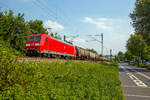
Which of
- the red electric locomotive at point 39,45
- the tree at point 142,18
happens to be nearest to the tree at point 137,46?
the tree at point 142,18

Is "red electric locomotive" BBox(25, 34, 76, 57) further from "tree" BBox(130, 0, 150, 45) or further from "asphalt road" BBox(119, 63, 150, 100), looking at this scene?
"tree" BBox(130, 0, 150, 45)

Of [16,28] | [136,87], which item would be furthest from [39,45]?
[136,87]

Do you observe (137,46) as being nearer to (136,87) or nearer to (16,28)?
(136,87)

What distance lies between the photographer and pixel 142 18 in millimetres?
27234

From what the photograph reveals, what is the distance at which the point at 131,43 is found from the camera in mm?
55938

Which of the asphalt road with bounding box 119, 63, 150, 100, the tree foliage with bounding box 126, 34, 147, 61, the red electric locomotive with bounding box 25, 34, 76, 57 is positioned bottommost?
the asphalt road with bounding box 119, 63, 150, 100

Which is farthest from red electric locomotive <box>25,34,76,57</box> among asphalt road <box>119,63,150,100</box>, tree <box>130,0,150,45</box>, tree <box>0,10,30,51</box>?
tree <box>130,0,150,45</box>

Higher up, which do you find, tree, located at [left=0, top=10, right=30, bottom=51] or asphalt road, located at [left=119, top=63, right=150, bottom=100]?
tree, located at [left=0, top=10, right=30, bottom=51]

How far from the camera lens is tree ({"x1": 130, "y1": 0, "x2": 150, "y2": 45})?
25.6 m

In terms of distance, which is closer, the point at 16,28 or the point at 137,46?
the point at 16,28

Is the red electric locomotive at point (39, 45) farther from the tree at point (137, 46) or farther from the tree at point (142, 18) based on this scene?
the tree at point (137, 46)

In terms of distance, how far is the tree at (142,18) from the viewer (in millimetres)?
25555

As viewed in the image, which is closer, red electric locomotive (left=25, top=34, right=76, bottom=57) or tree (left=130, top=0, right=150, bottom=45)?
red electric locomotive (left=25, top=34, right=76, bottom=57)

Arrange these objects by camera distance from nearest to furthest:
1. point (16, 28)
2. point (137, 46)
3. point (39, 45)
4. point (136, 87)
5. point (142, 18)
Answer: point (136, 87)
point (16, 28)
point (39, 45)
point (142, 18)
point (137, 46)
